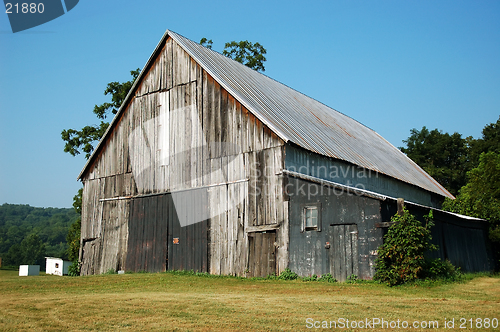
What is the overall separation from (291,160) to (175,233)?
6.40 metres

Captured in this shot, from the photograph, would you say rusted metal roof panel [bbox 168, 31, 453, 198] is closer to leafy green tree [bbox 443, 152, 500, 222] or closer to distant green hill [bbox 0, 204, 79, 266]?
leafy green tree [bbox 443, 152, 500, 222]

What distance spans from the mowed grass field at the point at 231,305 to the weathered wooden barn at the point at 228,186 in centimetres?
235

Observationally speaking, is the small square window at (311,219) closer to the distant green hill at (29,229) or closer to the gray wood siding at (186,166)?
the gray wood siding at (186,166)

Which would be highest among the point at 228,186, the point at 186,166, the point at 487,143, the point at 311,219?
the point at 487,143

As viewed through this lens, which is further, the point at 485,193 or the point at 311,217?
the point at 485,193

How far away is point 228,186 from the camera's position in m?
20.2

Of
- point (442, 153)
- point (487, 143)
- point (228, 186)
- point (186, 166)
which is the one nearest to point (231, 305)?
point (228, 186)

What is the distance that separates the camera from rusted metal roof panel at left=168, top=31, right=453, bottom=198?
66.7 ft

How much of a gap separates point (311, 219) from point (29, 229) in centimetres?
12984

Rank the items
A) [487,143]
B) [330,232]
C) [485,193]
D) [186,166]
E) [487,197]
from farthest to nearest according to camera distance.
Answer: [487,143] → [485,193] → [487,197] → [186,166] → [330,232]

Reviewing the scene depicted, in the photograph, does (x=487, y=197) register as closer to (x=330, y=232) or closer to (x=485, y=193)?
(x=485, y=193)

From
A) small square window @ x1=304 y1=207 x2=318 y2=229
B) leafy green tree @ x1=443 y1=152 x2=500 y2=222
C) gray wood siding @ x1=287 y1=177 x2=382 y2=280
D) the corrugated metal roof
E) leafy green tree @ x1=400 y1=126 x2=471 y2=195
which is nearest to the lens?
gray wood siding @ x1=287 y1=177 x2=382 y2=280

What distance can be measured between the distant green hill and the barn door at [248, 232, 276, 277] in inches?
3065

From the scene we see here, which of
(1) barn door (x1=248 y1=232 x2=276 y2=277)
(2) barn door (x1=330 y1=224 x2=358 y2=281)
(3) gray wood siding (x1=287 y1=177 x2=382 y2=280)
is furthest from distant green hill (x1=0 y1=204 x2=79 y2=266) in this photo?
(2) barn door (x1=330 y1=224 x2=358 y2=281)
